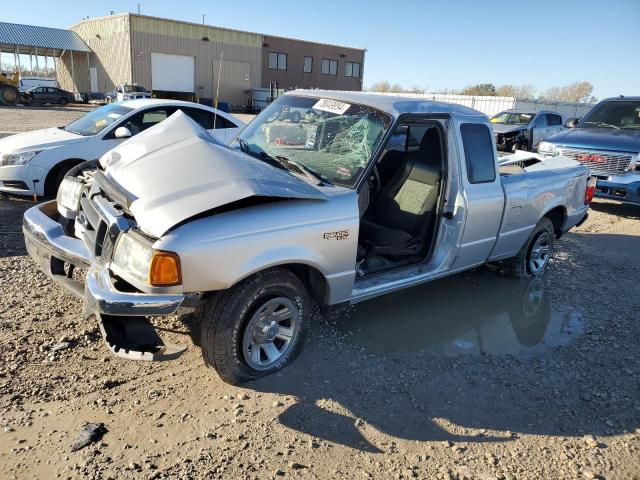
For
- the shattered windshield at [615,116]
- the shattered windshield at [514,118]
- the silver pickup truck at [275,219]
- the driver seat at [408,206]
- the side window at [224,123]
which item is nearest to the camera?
the silver pickup truck at [275,219]

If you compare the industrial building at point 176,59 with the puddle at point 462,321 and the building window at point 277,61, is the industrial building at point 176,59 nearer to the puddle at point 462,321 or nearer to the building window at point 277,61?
the building window at point 277,61

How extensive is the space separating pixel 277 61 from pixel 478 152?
5059 cm

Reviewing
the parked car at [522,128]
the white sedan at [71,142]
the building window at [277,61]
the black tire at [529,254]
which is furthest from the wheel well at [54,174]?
the building window at [277,61]

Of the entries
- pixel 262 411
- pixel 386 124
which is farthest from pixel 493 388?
pixel 386 124

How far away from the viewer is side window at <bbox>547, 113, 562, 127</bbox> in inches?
690

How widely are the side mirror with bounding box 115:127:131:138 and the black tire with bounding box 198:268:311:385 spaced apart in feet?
15.6

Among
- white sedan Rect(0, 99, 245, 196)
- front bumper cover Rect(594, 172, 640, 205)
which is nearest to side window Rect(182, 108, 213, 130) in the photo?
white sedan Rect(0, 99, 245, 196)

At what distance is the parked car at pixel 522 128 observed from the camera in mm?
16266

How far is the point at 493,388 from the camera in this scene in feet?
11.9

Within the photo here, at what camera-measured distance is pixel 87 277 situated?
3094mm

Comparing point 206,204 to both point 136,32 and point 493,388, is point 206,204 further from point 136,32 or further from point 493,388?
point 136,32

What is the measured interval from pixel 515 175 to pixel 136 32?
42.2m

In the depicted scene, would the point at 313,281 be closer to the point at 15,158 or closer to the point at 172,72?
the point at 15,158

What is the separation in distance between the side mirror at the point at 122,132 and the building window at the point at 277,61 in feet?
153
